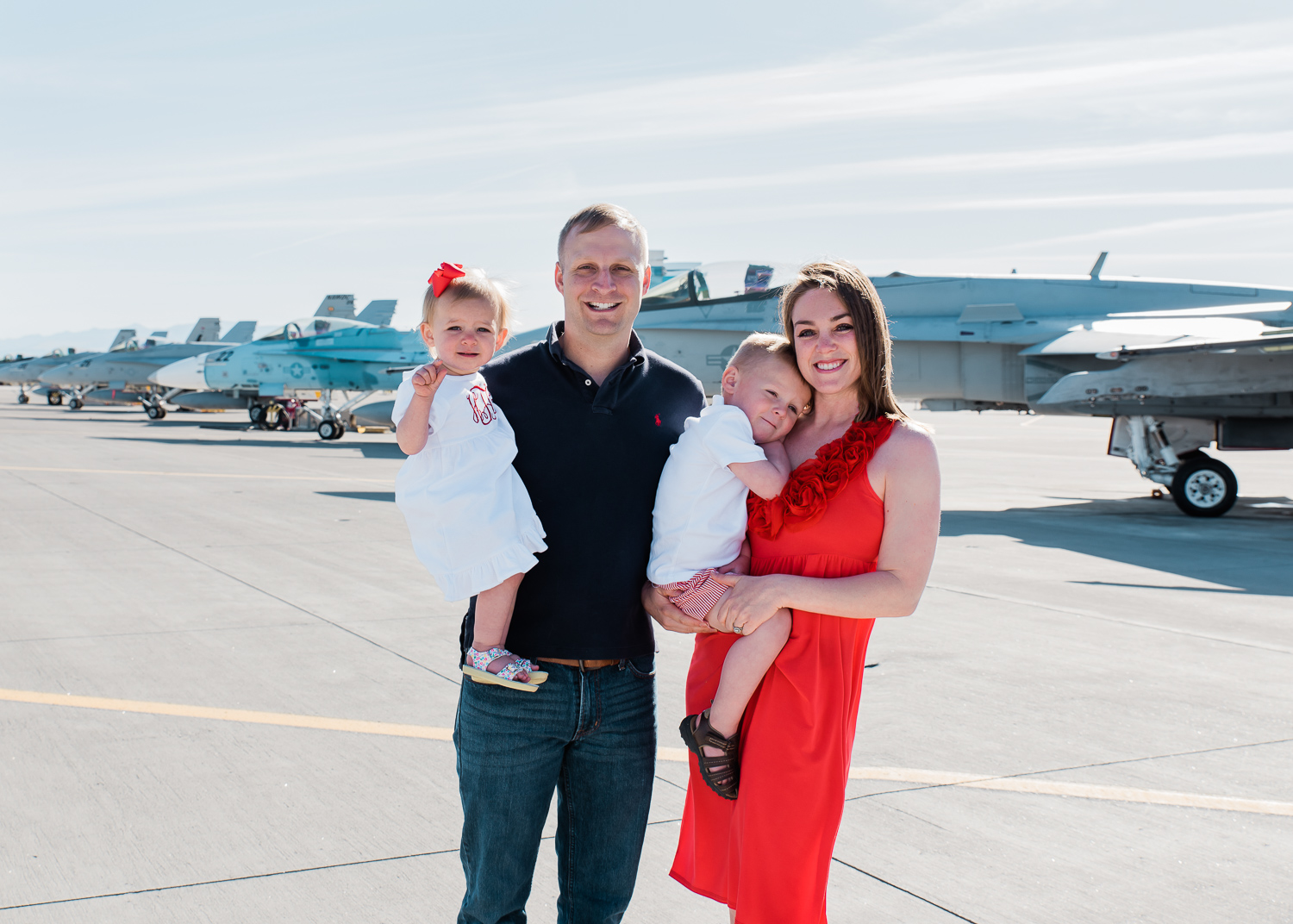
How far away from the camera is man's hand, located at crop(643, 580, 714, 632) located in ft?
8.29

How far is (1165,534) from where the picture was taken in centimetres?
1254

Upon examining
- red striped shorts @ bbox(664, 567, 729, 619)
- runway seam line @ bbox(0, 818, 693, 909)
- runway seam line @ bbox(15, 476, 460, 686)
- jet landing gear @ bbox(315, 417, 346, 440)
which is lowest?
runway seam line @ bbox(0, 818, 693, 909)

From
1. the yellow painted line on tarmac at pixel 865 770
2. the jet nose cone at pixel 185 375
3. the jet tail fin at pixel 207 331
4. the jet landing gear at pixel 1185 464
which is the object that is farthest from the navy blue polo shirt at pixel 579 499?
the jet tail fin at pixel 207 331

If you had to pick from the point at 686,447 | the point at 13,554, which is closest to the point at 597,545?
the point at 686,447

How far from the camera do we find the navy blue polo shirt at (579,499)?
8.38 feet

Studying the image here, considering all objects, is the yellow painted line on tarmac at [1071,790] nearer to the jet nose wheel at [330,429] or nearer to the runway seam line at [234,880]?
the runway seam line at [234,880]

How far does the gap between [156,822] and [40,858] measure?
410 mm

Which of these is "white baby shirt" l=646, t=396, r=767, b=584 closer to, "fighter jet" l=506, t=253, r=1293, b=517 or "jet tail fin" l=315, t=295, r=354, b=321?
"fighter jet" l=506, t=253, r=1293, b=517

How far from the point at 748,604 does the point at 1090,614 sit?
6391 millimetres

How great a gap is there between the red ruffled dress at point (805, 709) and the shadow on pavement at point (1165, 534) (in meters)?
7.81

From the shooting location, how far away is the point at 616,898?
2.67 metres

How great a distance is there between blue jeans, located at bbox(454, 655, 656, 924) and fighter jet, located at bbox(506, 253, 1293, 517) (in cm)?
1253

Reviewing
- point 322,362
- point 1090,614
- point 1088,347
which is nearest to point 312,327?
point 322,362

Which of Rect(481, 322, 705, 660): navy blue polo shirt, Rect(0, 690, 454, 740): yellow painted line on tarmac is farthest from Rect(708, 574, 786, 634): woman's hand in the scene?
Rect(0, 690, 454, 740): yellow painted line on tarmac
